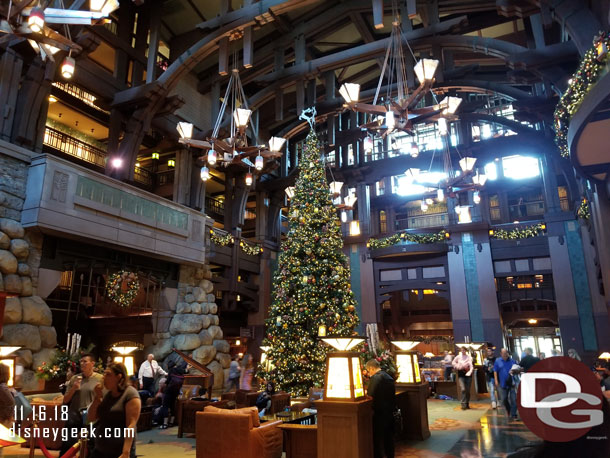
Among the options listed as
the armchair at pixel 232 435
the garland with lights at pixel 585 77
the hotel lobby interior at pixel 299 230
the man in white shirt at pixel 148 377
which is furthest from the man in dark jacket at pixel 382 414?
the man in white shirt at pixel 148 377

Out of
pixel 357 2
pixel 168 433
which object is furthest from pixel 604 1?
pixel 168 433

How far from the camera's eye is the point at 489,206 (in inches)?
808

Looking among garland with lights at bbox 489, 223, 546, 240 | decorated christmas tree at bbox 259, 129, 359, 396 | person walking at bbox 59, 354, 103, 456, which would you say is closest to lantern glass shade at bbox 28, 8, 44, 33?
person walking at bbox 59, 354, 103, 456

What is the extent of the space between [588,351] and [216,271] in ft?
51.3

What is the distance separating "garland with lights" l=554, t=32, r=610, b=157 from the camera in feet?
21.4

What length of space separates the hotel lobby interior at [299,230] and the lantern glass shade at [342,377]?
0.03 m

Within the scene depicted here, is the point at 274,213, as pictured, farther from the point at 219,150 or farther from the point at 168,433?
A: the point at 168,433

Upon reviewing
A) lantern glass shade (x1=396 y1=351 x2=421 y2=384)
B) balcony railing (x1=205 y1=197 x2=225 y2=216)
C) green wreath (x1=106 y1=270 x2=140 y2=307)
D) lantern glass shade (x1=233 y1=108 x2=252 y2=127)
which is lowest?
lantern glass shade (x1=396 y1=351 x2=421 y2=384)

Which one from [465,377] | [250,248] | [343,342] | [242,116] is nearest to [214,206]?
[250,248]

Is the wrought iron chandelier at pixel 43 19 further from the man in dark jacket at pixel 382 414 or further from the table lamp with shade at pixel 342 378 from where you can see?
the man in dark jacket at pixel 382 414

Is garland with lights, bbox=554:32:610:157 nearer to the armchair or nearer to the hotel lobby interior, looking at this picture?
the hotel lobby interior

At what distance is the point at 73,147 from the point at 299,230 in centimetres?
1009

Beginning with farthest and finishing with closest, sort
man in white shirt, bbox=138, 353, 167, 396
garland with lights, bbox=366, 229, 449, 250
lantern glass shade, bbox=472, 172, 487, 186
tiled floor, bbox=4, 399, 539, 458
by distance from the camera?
garland with lights, bbox=366, 229, 449, 250, lantern glass shade, bbox=472, 172, 487, 186, man in white shirt, bbox=138, 353, 167, 396, tiled floor, bbox=4, 399, 539, 458

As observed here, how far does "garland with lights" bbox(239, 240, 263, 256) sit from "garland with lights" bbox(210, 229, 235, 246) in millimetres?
749
